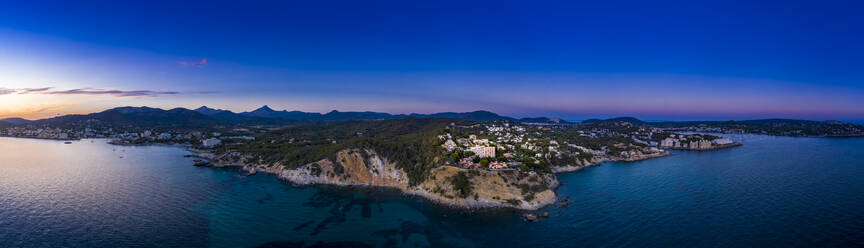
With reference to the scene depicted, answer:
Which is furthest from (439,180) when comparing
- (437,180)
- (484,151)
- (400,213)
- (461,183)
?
(484,151)

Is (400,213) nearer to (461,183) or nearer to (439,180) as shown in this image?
(439,180)

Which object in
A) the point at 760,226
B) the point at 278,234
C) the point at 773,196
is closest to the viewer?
the point at 278,234

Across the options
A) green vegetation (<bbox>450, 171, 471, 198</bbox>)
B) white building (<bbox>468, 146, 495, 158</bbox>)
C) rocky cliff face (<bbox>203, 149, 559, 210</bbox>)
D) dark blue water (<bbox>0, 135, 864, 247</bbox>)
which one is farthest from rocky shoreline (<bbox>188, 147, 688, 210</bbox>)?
white building (<bbox>468, 146, 495, 158</bbox>)

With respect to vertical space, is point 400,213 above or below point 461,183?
below

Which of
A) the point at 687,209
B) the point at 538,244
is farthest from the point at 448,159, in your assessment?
the point at 687,209

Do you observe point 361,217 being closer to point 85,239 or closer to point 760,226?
point 85,239

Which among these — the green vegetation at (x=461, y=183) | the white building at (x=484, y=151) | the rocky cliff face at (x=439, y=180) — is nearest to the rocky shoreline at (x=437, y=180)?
the rocky cliff face at (x=439, y=180)
